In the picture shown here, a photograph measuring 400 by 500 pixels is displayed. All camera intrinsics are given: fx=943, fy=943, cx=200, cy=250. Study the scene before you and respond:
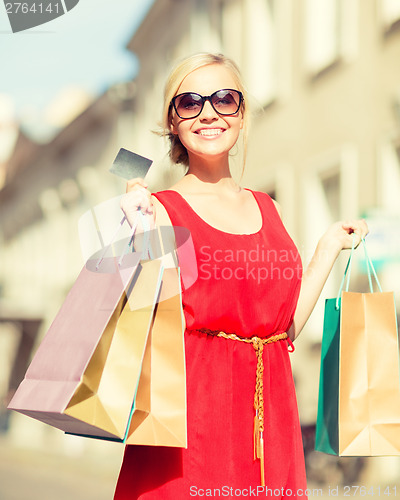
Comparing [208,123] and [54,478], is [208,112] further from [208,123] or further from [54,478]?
[54,478]

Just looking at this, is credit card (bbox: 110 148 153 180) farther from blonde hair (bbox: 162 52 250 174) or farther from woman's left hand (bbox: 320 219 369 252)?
woman's left hand (bbox: 320 219 369 252)

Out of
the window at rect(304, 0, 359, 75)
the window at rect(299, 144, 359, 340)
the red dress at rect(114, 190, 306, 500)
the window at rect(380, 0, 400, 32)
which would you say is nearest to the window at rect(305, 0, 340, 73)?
the window at rect(304, 0, 359, 75)

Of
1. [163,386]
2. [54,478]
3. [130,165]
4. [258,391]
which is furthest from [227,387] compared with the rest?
[54,478]

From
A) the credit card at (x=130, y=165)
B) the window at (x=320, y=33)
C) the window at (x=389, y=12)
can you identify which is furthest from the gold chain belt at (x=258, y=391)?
the window at (x=320, y=33)

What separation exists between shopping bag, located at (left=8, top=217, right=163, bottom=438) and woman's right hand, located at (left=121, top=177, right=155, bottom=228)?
0.50 feet

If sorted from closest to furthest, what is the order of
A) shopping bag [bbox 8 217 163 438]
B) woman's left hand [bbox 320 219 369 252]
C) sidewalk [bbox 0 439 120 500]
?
shopping bag [bbox 8 217 163 438], woman's left hand [bbox 320 219 369 252], sidewalk [bbox 0 439 120 500]

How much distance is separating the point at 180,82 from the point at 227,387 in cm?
97

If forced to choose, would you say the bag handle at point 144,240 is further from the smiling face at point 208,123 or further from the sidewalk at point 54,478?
the sidewalk at point 54,478

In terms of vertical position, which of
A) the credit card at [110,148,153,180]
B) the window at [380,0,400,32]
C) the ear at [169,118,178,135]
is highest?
the window at [380,0,400,32]

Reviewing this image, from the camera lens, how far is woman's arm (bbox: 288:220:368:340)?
10.1 ft

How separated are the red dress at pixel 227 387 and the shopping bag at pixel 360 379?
0.51 ft

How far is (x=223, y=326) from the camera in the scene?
273 cm

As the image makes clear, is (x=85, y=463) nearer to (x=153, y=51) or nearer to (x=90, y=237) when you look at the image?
(x=153, y=51)

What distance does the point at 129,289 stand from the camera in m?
2.53
